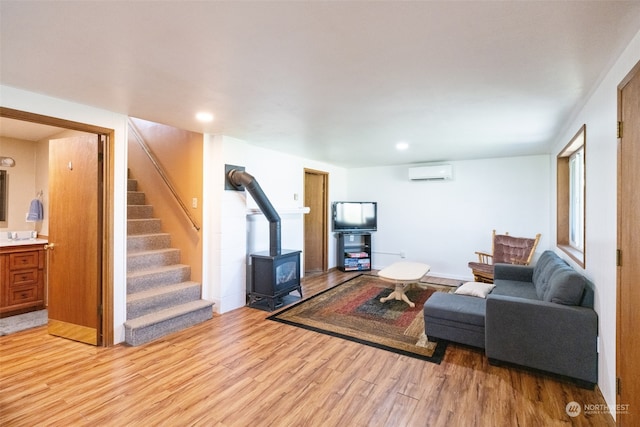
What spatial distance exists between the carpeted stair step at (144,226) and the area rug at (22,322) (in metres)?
1.30

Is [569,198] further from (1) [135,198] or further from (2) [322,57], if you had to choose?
(1) [135,198]

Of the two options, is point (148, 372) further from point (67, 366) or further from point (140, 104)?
point (140, 104)

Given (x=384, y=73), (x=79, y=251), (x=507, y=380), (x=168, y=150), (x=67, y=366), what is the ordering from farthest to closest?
(x=168, y=150)
(x=79, y=251)
(x=67, y=366)
(x=507, y=380)
(x=384, y=73)

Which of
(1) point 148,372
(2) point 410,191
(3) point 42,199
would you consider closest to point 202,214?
(1) point 148,372

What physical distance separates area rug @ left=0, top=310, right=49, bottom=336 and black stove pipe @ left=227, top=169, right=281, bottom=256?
8.64ft

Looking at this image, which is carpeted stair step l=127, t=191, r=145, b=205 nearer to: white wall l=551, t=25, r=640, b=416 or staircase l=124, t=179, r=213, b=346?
staircase l=124, t=179, r=213, b=346

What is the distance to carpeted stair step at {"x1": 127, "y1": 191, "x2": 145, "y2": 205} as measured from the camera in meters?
4.29

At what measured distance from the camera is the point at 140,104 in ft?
8.36

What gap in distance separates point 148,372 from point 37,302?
2584mm

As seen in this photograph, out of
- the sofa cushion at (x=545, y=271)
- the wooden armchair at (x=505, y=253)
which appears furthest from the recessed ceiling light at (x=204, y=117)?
the wooden armchair at (x=505, y=253)

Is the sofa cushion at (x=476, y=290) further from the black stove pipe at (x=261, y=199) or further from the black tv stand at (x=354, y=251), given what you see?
the black tv stand at (x=354, y=251)

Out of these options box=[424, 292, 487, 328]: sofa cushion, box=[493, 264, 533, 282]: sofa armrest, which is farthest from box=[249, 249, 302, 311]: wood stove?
box=[493, 264, 533, 282]: sofa armrest

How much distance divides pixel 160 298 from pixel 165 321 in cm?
33

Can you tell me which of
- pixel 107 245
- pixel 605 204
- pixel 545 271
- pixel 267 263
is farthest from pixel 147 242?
pixel 545 271
